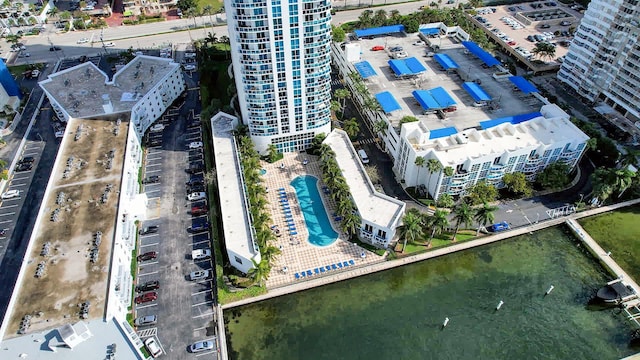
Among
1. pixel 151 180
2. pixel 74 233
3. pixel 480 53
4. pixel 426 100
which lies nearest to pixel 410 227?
pixel 426 100

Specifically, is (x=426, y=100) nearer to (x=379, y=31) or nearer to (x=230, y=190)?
(x=379, y=31)

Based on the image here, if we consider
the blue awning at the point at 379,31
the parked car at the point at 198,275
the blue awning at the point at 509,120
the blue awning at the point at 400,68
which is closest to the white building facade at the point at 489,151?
the blue awning at the point at 509,120

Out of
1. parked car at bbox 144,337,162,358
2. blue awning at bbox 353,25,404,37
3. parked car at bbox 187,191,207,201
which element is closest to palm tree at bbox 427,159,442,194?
parked car at bbox 187,191,207,201

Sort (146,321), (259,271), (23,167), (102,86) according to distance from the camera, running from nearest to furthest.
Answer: (146,321)
(259,271)
(23,167)
(102,86)

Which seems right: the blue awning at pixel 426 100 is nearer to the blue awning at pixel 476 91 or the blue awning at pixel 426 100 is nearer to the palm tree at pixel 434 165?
the blue awning at pixel 476 91

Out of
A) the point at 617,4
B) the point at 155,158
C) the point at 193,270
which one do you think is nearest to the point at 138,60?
the point at 155,158

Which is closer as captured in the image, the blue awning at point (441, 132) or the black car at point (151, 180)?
the blue awning at point (441, 132)

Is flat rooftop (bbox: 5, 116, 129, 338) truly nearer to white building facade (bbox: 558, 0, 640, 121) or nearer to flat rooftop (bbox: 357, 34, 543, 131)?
flat rooftop (bbox: 357, 34, 543, 131)
